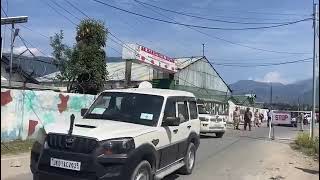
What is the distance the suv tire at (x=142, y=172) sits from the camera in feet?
26.9

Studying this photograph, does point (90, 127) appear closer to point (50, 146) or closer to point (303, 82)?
point (50, 146)

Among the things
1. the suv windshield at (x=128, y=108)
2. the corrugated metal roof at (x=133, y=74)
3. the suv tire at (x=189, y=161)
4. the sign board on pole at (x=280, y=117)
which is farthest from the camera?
the corrugated metal roof at (x=133, y=74)

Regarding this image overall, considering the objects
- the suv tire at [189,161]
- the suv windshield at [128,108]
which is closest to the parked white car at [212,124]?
the suv tire at [189,161]

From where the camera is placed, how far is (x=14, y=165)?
1219cm

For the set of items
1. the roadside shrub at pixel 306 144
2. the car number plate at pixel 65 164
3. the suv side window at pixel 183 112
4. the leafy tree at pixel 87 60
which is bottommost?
the roadside shrub at pixel 306 144

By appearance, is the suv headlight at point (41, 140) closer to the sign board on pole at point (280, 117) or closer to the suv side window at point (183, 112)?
the suv side window at point (183, 112)

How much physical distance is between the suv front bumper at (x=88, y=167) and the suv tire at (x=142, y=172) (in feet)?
0.58

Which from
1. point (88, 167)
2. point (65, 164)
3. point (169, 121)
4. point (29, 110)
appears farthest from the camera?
point (29, 110)

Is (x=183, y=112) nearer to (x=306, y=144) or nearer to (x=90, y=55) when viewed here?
(x=306, y=144)

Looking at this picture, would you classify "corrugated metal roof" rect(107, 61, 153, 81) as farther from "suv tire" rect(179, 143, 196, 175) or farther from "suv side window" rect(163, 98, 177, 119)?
"suv side window" rect(163, 98, 177, 119)

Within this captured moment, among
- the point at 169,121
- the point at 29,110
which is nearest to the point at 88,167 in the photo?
the point at 169,121

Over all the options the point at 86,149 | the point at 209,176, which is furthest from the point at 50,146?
the point at 209,176

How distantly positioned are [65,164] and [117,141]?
0.88 metres

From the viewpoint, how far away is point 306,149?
21.2m
